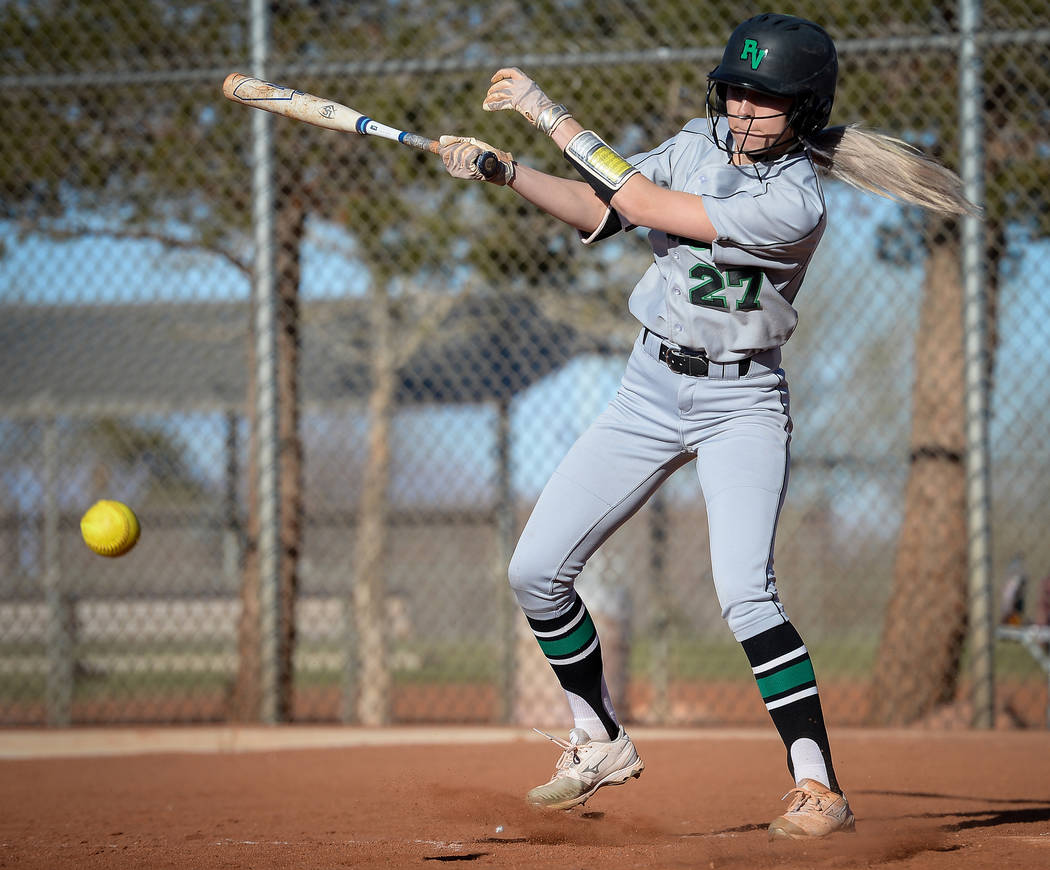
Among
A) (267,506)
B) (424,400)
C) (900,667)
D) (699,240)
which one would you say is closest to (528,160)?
(424,400)

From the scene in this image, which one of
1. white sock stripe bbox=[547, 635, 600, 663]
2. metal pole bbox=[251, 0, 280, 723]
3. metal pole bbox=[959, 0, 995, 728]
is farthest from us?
metal pole bbox=[251, 0, 280, 723]

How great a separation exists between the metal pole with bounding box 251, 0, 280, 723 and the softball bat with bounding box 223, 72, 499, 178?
6.21ft

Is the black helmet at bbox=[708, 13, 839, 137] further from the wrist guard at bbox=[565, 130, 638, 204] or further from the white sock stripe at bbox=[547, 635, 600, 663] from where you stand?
the white sock stripe at bbox=[547, 635, 600, 663]

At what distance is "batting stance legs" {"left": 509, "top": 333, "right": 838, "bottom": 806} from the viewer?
2.50 meters

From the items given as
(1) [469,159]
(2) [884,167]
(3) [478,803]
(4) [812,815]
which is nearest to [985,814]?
(4) [812,815]

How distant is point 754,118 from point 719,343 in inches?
20.4

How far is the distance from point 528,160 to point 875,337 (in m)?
2.78

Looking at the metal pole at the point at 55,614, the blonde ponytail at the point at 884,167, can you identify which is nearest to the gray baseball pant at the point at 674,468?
the blonde ponytail at the point at 884,167

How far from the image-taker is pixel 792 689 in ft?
8.19

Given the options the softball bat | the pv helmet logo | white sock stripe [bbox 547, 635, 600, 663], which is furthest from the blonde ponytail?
white sock stripe [bbox 547, 635, 600, 663]

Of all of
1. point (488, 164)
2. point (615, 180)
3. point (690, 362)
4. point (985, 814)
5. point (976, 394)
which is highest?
point (488, 164)

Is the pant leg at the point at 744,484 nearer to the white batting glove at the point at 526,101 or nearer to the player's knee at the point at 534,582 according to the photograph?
the player's knee at the point at 534,582

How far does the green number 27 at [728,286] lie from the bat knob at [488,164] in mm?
558

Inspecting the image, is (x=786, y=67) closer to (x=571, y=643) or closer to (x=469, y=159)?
(x=469, y=159)
